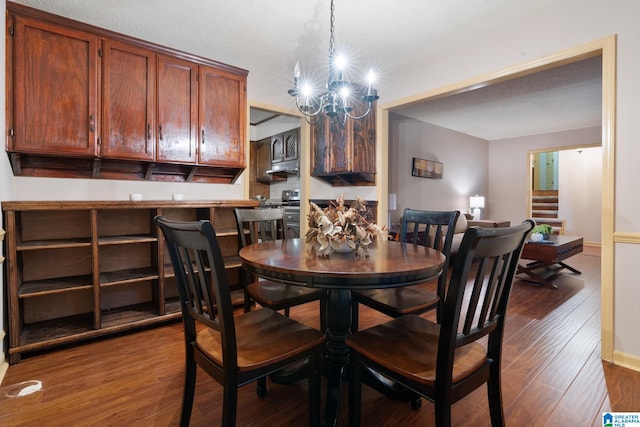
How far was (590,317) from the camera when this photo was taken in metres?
2.82

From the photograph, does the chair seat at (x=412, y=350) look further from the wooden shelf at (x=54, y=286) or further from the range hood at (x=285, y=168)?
the range hood at (x=285, y=168)

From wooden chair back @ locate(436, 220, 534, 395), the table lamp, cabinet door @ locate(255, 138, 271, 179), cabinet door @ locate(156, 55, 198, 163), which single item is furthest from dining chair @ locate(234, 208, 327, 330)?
the table lamp

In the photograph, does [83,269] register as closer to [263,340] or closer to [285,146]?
[263,340]

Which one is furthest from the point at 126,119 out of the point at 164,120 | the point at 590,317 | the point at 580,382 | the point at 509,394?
the point at 590,317

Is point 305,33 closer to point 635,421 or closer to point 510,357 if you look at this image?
point 510,357

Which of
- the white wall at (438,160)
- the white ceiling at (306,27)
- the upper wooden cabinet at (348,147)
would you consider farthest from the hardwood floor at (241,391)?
the white wall at (438,160)

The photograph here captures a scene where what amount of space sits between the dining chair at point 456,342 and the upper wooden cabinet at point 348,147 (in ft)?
8.20

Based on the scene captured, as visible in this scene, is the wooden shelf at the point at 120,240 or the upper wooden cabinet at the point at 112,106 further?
the wooden shelf at the point at 120,240

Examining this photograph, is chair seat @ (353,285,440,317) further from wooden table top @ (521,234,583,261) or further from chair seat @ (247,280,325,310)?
wooden table top @ (521,234,583,261)

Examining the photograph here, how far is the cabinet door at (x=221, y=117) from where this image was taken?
2.89 m

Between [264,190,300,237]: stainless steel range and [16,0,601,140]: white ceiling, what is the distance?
1882 mm

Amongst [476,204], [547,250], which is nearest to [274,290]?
[547,250]

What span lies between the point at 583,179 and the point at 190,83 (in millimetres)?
8710

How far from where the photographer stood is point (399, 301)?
1.81 meters
